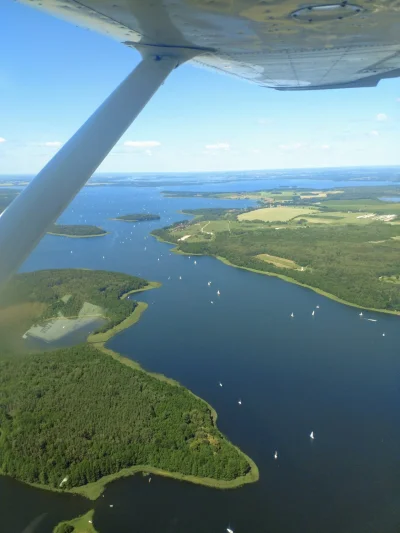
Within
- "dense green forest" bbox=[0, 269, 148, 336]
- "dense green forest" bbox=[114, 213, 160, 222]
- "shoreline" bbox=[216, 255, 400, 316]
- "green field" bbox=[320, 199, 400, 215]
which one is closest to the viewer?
"dense green forest" bbox=[0, 269, 148, 336]

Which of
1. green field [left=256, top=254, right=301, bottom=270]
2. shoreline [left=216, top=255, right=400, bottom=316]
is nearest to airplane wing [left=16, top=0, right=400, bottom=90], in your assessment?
shoreline [left=216, top=255, right=400, bottom=316]

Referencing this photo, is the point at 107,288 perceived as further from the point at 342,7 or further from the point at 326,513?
the point at 342,7

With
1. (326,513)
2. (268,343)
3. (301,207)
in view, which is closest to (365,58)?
(326,513)

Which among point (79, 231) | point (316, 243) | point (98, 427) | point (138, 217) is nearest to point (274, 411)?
point (98, 427)

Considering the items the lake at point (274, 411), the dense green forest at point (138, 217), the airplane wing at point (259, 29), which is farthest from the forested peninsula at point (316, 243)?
the airplane wing at point (259, 29)

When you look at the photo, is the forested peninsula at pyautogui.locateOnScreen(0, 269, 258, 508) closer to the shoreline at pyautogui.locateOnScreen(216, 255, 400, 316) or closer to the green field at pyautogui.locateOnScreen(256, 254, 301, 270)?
the shoreline at pyautogui.locateOnScreen(216, 255, 400, 316)

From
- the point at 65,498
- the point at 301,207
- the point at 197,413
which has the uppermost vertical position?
the point at 301,207
